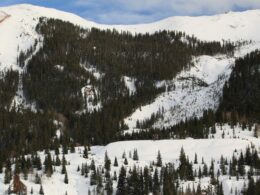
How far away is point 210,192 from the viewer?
157000 mm

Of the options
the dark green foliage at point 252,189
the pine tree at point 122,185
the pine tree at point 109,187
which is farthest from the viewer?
the pine tree at point 109,187

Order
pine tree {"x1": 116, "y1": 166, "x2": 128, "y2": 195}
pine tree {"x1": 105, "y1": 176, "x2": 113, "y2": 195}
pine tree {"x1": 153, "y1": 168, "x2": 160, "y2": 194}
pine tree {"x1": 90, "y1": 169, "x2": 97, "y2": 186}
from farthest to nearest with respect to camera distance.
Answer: pine tree {"x1": 90, "y1": 169, "x2": 97, "y2": 186}, pine tree {"x1": 105, "y1": 176, "x2": 113, "y2": 195}, pine tree {"x1": 153, "y1": 168, "x2": 160, "y2": 194}, pine tree {"x1": 116, "y1": 166, "x2": 128, "y2": 195}

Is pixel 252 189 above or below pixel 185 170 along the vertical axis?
below

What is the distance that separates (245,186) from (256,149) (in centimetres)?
4084

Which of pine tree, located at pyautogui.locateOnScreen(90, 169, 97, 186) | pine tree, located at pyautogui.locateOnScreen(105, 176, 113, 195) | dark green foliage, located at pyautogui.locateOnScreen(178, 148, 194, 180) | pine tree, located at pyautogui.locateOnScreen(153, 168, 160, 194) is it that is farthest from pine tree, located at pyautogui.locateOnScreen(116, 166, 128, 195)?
dark green foliage, located at pyautogui.locateOnScreen(178, 148, 194, 180)

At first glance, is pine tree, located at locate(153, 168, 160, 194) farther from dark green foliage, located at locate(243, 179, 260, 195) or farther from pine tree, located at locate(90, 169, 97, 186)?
dark green foliage, located at locate(243, 179, 260, 195)

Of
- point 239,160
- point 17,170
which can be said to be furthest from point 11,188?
point 239,160

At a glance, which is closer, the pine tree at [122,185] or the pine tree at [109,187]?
the pine tree at [122,185]

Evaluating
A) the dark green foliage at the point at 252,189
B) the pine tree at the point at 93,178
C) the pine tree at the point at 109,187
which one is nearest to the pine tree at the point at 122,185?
the pine tree at the point at 109,187

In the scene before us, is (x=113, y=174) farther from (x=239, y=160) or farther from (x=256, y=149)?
(x=256, y=149)

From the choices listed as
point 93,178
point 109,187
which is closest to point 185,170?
point 109,187

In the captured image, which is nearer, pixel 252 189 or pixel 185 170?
pixel 252 189

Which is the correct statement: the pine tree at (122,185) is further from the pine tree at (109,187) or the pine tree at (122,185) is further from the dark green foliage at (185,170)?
the dark green foliage at (185,170)

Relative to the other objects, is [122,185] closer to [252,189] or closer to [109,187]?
[109,187]
